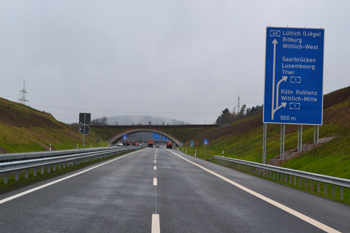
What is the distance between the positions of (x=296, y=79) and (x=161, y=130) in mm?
94839

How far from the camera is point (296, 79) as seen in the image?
18.5 m

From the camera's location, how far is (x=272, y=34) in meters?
Result: 18.9

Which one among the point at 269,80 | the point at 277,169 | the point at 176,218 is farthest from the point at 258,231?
the point at 269,80

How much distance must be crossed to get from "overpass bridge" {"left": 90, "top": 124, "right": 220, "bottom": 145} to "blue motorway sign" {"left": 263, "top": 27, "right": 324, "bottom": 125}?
91.4 metres

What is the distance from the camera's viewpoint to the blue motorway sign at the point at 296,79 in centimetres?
1852

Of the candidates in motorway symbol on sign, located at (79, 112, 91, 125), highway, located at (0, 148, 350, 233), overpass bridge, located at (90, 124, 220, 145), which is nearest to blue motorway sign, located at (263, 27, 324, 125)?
highway, located at (0, 148, 350, 233)

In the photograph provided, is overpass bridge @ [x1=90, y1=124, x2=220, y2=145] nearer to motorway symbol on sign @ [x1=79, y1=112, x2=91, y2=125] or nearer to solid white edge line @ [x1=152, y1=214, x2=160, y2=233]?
motorway symbol on sign @ [x1=79, y1=112, x2=91, y2=125]

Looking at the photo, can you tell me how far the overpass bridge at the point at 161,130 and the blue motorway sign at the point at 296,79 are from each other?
3599 inches

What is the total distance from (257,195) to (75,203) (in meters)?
4.95

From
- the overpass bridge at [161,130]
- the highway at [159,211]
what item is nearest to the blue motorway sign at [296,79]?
the highway at [159,211]

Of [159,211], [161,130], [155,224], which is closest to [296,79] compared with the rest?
[159,211]

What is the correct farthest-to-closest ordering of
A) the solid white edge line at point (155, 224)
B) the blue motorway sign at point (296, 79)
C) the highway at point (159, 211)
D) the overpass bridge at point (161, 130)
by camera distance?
the overpass bridge at point (161, 130), the blue motorway sign at point (296, 79), the highway at point (159, 211), the solid white edge line at point (155, 224)

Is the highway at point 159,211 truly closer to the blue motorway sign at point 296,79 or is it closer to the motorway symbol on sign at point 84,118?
the blue motorway sign at point 296,79

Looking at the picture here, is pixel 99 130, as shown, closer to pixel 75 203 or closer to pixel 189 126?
pixel 189 126
